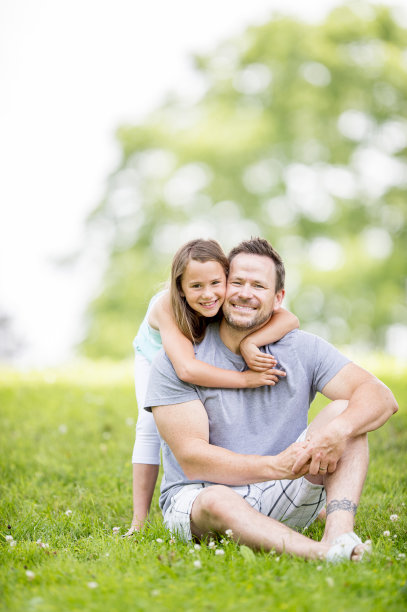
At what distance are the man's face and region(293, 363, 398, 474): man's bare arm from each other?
617 mm

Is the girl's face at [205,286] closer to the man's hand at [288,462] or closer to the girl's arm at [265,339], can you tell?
the girl's arm at [265,339]

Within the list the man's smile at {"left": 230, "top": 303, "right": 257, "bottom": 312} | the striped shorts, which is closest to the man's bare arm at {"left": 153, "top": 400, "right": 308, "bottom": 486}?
the striped shorts

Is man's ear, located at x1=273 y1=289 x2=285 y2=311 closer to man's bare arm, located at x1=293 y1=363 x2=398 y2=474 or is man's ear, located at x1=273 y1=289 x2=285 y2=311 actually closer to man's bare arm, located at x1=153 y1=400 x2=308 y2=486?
man's bare arm, located at x1=293 y1=363 x2=398 y2=474

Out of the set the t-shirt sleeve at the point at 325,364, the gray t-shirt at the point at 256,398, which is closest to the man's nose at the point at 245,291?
the gray t-shirt at the point at 256,398

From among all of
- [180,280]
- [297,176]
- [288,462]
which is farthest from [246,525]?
[297,176]

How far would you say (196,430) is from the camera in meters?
3.72

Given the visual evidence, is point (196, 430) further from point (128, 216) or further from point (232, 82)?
point (232, 82)

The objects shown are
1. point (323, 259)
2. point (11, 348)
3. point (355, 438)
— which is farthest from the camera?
point (11, 348)

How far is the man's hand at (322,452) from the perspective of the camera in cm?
347

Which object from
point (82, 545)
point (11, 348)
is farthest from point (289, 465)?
point (11, 348)

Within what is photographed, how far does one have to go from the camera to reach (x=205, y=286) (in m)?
4.00

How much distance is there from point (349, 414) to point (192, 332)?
112 centimetres

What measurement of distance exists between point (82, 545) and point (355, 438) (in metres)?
1.72

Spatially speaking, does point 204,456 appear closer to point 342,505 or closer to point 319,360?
point 342,505
